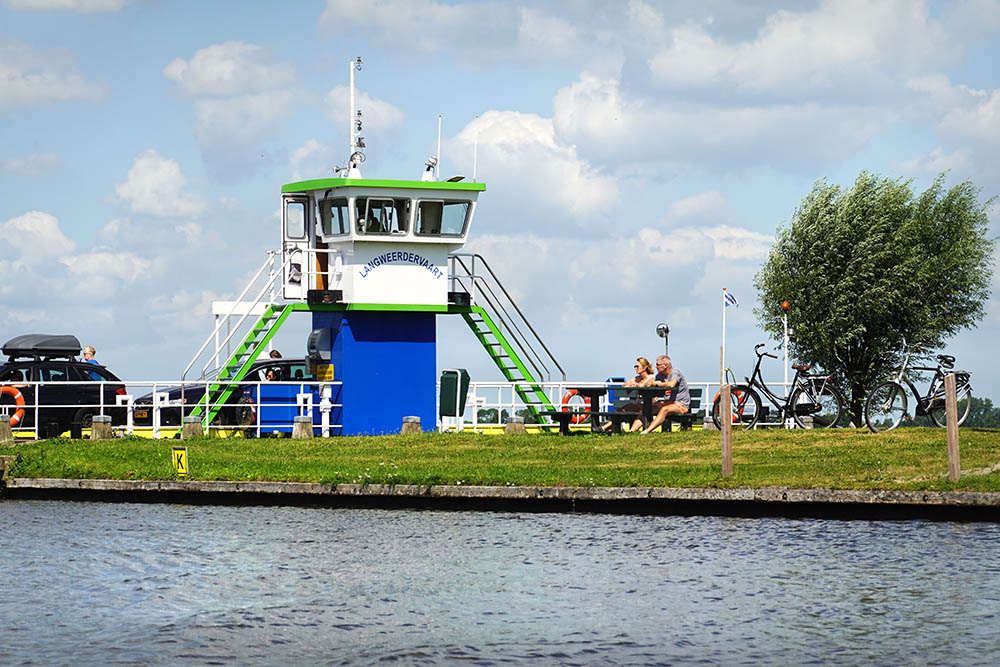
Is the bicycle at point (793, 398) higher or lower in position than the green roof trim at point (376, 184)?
lower

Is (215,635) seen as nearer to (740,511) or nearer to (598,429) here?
(740,511)

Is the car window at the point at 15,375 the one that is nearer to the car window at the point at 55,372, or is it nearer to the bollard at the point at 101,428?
the car window at the point at 55,372

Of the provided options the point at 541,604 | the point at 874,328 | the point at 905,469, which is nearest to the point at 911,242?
the point at 874,328

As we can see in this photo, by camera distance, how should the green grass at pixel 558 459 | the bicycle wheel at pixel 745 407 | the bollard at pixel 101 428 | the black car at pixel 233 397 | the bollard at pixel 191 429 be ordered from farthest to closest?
1. the black car at pixel 233 397
2. the bollard at pixel 191 429
3. the bollard at pixel 101 428
4. the bicycle wheel at pixel 745 407
5. the green grass at pixel 558 459

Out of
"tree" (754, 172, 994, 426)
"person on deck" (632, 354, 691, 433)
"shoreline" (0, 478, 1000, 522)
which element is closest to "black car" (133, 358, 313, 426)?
"person on deck" (632, 354, 691, 433)

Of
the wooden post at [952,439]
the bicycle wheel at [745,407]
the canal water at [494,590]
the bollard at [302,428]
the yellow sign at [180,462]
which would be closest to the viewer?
the canal water at [494,590]

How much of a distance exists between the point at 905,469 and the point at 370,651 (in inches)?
431

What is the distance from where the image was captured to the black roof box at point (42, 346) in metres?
34.1

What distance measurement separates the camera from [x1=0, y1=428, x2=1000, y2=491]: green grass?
1958cm

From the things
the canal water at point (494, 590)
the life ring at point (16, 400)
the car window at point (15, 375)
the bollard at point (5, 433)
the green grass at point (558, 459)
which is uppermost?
the car window at point (15, 375)

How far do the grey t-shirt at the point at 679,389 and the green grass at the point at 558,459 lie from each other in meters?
2.61

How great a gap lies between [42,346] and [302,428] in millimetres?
7625

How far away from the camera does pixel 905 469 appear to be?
20.0 metres

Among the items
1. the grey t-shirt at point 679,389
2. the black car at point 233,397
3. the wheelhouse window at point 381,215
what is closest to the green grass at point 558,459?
the grey t-shirt at point 679,389
